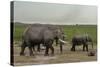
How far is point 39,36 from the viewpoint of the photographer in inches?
94.7

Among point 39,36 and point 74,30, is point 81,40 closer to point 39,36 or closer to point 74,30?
point 74,30

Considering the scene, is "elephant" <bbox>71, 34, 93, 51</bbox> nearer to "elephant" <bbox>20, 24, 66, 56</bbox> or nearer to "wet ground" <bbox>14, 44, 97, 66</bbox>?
"wet ground" <bbox>14, 44, 97, 66</bbox>

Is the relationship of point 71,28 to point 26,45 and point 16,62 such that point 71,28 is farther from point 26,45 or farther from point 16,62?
point 16,62

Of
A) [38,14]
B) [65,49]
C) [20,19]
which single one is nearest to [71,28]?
[65,49]

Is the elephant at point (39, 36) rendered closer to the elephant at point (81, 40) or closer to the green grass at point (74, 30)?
the green grass at point (74, 30)

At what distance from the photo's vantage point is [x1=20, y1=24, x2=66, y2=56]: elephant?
7.66 ft

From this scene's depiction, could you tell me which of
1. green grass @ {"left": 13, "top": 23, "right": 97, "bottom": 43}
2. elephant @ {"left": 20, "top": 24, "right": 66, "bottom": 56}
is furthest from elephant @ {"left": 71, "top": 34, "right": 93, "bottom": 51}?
elephant @ {"left": 20, "top": 24, "right": 66, "bottom": 56}

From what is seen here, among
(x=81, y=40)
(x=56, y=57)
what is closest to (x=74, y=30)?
(x=81, y=40)

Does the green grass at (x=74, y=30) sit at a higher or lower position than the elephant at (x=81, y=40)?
higher

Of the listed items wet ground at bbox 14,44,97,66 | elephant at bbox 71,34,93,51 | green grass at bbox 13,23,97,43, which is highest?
green grass at bbox 13,23,97,43

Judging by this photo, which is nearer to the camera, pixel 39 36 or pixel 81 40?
pixel 39 36

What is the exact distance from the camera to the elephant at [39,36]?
7.66ft

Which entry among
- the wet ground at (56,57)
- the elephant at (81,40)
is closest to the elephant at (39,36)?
the wet ground at (56,57)
